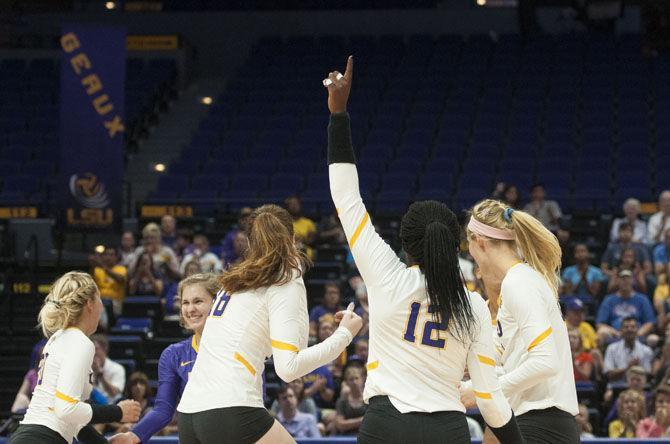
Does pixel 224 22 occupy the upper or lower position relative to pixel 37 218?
upper

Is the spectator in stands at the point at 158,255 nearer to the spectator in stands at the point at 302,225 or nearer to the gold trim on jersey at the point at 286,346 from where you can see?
the spectator in stands at the point at 302,225

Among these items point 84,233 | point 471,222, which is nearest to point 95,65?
point 84,233

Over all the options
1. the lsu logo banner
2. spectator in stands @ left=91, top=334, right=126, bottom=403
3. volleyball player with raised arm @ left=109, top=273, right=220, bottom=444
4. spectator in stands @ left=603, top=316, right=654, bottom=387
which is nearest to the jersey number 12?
volleyball player with raised arm @ left=109, top=273, right=220, bottom=444

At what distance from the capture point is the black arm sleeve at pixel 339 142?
430 cm

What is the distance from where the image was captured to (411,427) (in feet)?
13.4

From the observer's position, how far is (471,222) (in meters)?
5.03

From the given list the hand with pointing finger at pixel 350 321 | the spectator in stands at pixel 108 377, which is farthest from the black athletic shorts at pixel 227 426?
the spectator in stands at pixel 108 377

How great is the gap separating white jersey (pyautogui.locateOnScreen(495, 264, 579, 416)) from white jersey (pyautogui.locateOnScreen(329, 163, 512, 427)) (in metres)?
0.47

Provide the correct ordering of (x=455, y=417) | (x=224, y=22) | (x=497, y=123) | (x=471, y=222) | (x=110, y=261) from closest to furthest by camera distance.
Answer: (x=455, y=417), (x=471, y=222), (x=110, y=261), (x=497, y=123), (x=224, y=22)

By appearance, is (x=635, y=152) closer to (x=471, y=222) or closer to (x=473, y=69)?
(x=473, y=69)

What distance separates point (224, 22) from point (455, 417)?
67.4ft

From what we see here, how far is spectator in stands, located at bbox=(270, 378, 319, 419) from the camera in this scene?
10453mm

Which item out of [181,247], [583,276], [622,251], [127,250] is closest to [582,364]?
[583,276]

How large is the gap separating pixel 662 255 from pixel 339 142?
31.2 feet
